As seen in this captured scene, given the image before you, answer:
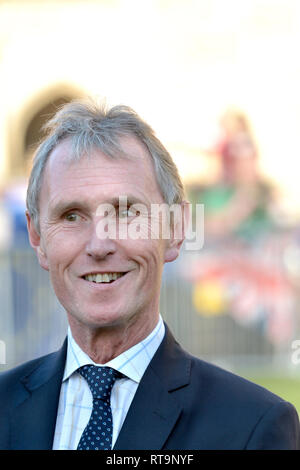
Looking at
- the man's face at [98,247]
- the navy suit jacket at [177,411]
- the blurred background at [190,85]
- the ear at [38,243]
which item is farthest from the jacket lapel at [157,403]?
the blurred background at [190,85]

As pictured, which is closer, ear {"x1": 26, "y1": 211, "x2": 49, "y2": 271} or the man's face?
the man's face

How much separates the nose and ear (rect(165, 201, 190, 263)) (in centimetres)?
29

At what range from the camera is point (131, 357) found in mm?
2586

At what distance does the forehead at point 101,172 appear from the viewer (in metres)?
2.50

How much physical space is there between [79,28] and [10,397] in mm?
14356

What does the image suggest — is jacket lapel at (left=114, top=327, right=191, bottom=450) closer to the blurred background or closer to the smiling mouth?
the smiling mouth

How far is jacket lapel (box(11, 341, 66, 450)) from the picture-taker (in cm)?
250

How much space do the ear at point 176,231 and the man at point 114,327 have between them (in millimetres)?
35

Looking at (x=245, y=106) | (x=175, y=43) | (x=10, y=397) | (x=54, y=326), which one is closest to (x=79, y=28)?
(x=175, y=43)

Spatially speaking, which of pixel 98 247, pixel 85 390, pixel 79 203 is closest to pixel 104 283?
pixel 98 247

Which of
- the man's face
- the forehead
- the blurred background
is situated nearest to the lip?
the man's face

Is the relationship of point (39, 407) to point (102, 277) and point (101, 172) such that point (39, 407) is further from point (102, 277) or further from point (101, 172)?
point (101, 172)
